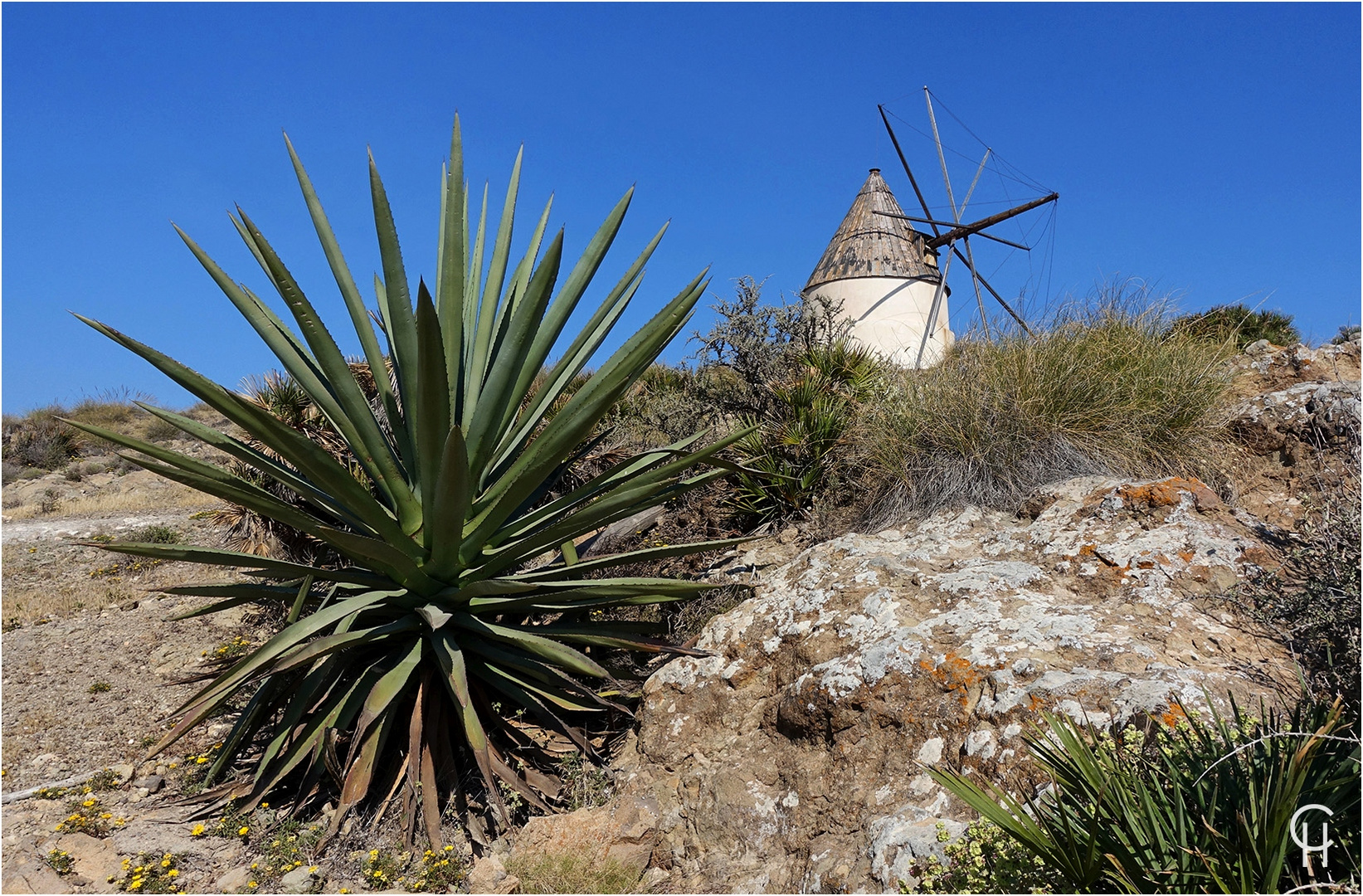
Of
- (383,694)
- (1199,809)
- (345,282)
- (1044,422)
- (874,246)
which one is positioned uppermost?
(874,246)

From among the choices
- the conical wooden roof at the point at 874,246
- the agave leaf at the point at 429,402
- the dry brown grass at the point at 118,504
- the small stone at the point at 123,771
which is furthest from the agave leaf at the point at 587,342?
the conical wooden roof at the point at 874,246

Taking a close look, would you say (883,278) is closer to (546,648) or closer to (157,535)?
(157,535)

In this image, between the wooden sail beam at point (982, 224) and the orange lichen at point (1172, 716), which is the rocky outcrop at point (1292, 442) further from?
the wooden sail beam at point (982, 224)

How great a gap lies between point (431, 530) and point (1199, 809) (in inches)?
120

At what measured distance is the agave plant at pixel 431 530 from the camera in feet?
11.2

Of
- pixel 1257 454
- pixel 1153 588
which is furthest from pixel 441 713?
pixel 1257 454

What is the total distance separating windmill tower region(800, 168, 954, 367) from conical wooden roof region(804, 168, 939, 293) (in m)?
0.02

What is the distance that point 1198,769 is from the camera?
2.31 metres

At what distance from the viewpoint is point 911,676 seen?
345 cm

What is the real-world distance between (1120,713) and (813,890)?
1264 mm

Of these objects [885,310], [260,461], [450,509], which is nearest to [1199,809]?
[450,509]

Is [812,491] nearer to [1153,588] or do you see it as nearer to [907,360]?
[1153,588]

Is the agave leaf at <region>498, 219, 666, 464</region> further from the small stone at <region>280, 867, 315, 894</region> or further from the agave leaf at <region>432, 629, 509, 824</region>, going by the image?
the small stone at <region>280, 867, 315, 894</region>

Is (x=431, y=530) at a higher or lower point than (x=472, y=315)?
lower
